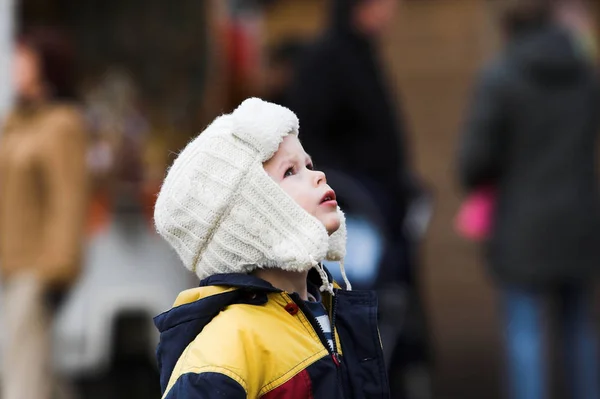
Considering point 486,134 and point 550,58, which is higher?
point 550,58

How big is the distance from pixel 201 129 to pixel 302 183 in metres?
4.19

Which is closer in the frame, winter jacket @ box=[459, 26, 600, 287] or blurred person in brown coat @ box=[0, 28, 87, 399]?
blurred person in brown coat @ box=[0, 28, 87, 399]

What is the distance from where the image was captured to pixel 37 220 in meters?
5.75

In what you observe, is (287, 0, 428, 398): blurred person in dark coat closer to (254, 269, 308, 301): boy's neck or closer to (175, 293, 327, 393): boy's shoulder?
(254, 269, 308, 301): boy's neck

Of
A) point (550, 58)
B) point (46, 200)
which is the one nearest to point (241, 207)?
point (46, 200)

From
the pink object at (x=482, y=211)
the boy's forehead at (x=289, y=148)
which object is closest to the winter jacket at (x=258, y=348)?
the boy's forehead at (x=289, y=148)

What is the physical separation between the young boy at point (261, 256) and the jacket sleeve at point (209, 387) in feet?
0.22

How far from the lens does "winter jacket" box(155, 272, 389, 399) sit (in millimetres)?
2357

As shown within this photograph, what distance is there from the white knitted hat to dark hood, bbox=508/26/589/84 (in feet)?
12.1

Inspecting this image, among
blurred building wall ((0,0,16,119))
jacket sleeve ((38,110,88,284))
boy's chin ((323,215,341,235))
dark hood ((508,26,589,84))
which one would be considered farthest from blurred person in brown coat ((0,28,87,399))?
boy's chin ((323,215,341,235))

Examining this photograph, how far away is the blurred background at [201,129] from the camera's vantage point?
19.0ft

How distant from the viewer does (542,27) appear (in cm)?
621

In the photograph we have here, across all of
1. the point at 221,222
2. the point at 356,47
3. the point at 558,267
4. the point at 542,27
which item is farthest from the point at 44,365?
the point at 221,222

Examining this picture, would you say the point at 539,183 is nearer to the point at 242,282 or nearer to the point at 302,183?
the point at 302,183
